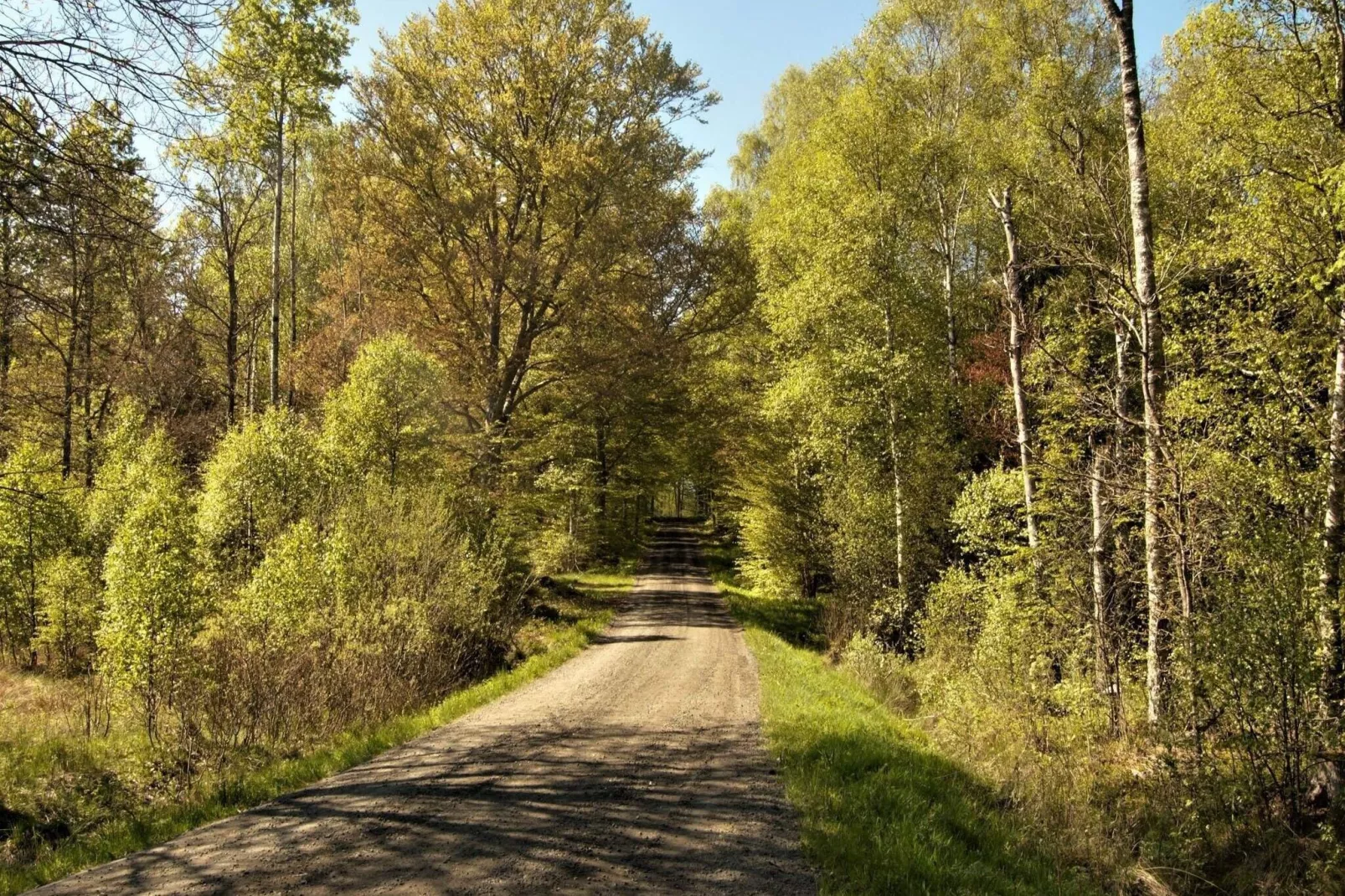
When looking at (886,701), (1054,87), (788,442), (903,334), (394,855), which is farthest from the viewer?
(788,442)

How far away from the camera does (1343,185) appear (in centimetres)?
525

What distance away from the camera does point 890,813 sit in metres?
6.87

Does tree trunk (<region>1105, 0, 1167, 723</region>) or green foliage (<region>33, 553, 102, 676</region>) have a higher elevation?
tree trunk (<region>1105, 0, 1167, 723</region>)

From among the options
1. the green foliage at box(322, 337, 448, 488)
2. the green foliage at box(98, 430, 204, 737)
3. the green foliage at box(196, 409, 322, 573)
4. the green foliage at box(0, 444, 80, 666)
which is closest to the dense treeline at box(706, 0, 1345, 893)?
the green foliage at box(322, 337, 448, 488)

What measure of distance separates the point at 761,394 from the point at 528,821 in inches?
804

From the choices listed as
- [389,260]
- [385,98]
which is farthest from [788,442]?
[385,98]

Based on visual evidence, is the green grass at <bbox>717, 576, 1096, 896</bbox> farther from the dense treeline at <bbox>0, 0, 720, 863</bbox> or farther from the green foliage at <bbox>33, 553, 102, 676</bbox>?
the green foliage at <bbox>33, 553, 102, 676</bbox>

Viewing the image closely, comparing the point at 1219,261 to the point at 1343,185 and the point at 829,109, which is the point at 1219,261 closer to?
the point at 1343,185

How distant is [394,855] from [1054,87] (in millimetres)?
18305

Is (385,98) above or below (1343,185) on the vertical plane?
above

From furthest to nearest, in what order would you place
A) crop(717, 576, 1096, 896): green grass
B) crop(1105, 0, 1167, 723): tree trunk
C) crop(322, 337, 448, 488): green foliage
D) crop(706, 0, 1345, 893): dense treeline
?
crop(322, 337, 448, 488): green foliage < crop(1105, 0, 1167, 723): tree trunk < crop(706, 0, 1345, 893): dense treeline < crop(717, 576, 1096, 896): green grass

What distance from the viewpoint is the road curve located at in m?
5.34

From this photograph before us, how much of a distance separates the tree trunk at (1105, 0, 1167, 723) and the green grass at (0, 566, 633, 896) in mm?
9446

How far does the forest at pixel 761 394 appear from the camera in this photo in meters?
6.88
